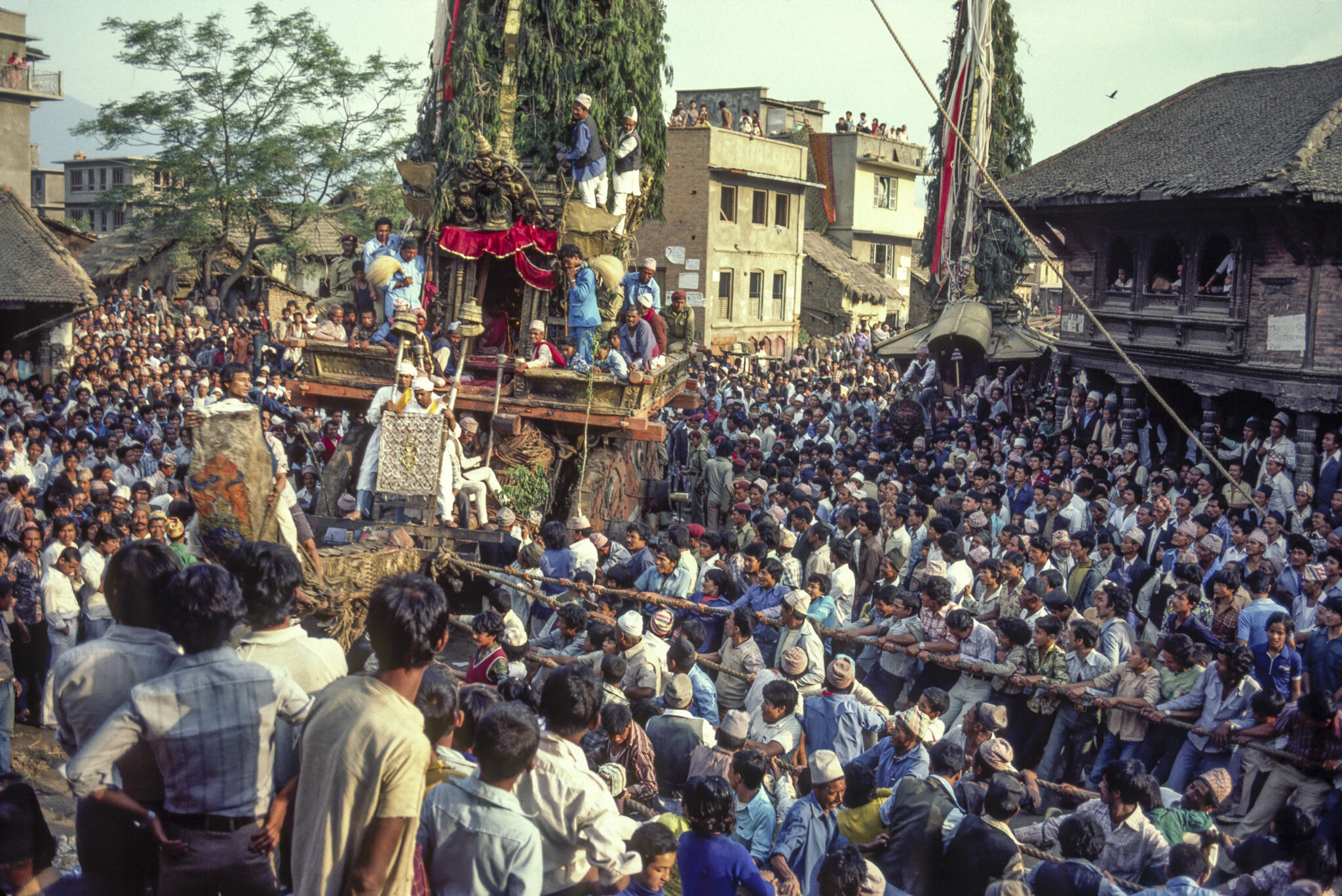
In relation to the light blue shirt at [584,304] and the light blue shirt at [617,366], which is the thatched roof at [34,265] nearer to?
the light blue shirt at [584,304]

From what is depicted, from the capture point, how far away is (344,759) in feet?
11.8

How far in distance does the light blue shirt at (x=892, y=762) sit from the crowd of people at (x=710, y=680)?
3 cm

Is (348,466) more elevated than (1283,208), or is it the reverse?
(1283,208)

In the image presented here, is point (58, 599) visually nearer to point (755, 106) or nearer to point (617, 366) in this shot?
point (617, 366)

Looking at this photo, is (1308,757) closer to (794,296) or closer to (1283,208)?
(1283,208)

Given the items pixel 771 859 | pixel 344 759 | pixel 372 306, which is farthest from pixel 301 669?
pixel 372 306

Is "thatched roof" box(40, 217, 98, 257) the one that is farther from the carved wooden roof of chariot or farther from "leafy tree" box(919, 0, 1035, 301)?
"leafy tree" box(919, 0, 1035, 301)

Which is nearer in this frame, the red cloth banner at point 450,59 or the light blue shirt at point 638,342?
the light blue shirt at point 638,342

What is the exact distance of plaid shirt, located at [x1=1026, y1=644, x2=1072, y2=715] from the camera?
8320 mm

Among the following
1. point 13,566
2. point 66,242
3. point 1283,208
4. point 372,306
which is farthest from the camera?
point 66,242

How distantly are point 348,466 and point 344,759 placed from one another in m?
9.99

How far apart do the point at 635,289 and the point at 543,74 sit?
11.8 ft

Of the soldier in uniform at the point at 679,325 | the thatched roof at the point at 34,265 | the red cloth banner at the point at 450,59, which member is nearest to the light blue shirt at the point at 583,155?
the red cloth banner at the point at 450,59

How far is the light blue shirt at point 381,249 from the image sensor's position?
1502 centimetres
